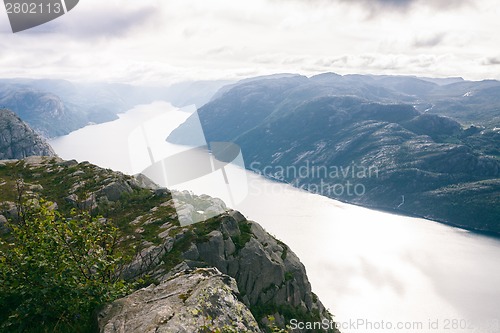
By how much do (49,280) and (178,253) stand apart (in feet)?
76.7

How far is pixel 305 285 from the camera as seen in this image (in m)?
48.5

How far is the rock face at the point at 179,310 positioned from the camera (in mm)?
12539

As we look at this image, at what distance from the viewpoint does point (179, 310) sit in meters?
13.3

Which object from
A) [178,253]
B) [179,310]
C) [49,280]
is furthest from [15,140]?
[179,310]

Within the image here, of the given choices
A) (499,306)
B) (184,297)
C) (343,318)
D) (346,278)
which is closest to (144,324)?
(184,297)

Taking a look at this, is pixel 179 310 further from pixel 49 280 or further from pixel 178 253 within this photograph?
pixel 178 253

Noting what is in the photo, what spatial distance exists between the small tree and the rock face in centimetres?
106

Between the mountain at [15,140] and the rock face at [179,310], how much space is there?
186 metres

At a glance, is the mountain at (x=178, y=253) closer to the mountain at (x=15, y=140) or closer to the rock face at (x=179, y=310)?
the rock face at (x=179, y=310)

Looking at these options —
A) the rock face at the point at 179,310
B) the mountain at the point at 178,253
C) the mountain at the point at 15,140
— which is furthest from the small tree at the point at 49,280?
the mountain at the point at 15,140

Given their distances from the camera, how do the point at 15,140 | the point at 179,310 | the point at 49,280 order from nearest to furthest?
1. the point at 179,310
2. the point at 49,280
3. the point at 15,140

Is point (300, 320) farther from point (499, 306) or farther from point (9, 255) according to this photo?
point (499, 306)

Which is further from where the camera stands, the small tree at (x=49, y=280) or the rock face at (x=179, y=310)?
the small tree at (x=49, y=280)

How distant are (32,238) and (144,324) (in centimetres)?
596
